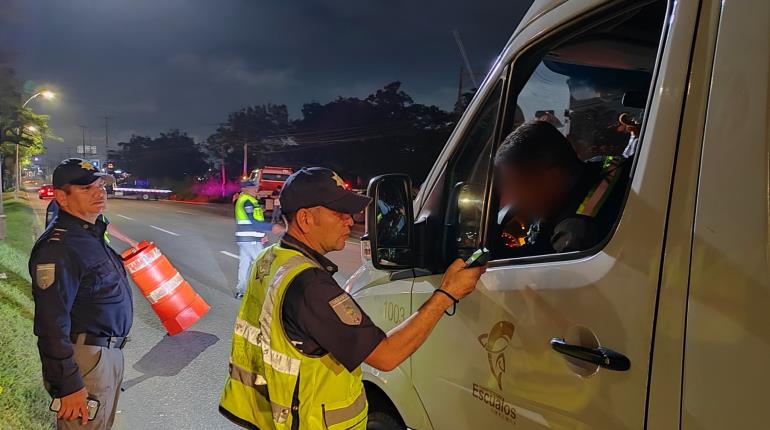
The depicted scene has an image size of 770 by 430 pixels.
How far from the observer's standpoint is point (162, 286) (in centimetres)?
470

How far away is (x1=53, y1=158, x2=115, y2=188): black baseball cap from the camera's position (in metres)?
2.64

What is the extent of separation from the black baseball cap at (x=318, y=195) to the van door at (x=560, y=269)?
0.45 m

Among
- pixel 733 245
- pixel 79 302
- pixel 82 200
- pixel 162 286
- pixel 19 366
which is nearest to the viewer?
pixel 733 245

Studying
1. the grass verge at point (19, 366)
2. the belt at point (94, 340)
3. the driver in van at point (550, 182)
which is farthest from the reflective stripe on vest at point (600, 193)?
the grass verge at point (19, 366)

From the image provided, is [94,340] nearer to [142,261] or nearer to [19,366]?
[142,261]

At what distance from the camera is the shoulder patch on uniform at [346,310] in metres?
1.46

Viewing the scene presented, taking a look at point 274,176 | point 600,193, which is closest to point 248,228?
point 600,193

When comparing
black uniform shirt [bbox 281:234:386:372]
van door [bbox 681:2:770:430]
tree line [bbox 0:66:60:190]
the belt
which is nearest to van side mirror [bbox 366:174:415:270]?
black uniform shirt [bbox 281:234:386:372]

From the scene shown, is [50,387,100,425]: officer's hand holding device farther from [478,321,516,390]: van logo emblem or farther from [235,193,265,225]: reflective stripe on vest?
[235,193,265,225]: reflective stripe on vest

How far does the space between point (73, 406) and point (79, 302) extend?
469 millimetres

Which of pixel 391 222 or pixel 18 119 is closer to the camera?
pixel 391 222

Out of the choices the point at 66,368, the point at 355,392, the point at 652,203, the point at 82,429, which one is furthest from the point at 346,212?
the point at 82,429

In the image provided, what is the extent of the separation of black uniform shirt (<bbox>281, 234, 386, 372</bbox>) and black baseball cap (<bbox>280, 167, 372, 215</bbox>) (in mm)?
225

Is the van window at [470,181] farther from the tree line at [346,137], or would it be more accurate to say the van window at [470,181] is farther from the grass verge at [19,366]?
the tree line at [346,137]
